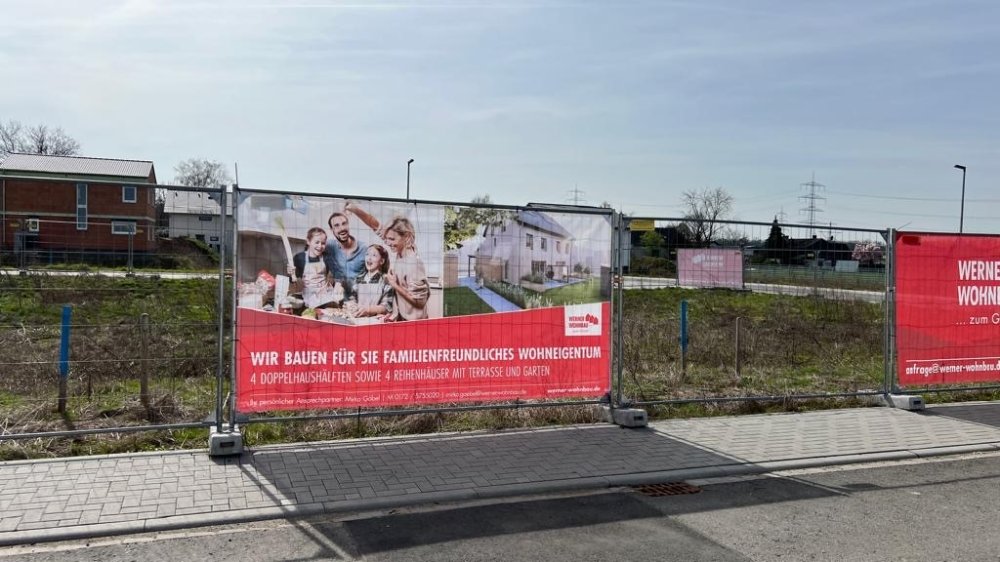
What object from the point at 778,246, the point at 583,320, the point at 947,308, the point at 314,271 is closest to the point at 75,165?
the point at 314,271

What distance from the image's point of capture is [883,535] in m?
5.54

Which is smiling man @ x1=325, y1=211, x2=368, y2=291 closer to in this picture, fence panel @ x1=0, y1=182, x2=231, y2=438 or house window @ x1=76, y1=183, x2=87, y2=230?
fence panel @ x1=0, y1=182, x2=231, y2=438

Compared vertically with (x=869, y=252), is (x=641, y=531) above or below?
below

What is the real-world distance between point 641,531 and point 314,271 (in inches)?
156

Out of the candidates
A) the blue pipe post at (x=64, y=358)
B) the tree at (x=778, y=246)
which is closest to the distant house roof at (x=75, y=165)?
the blue pipe post at (x=64, y=358)

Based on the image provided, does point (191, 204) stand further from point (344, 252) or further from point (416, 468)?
point (416, 468)

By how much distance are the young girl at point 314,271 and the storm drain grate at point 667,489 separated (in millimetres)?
3481

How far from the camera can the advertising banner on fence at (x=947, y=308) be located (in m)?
10.2

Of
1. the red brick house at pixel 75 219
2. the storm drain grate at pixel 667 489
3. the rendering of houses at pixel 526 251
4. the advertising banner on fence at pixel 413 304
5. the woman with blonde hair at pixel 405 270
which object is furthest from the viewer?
the rendering of houses at pixel 526 251

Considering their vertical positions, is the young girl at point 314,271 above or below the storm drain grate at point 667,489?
above

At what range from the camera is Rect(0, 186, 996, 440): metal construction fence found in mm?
7234

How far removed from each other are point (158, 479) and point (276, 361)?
1515 millimetres

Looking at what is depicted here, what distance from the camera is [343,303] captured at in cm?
759

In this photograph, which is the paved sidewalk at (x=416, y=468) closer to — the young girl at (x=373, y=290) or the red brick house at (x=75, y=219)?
the young girl at (x=373, y=290)
